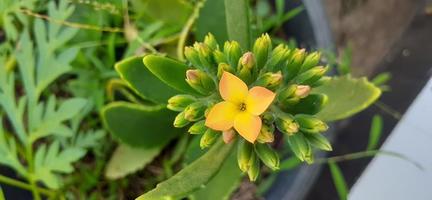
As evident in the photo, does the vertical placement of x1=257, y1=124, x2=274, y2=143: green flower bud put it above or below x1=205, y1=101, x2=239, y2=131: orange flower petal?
below

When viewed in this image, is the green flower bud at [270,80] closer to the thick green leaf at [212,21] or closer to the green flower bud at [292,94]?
the green flower bud at [292,94]

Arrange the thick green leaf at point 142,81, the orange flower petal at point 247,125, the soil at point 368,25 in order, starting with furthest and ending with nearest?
1. the soil at point 368,25
2. the thick green leaf at point 142,81
3. the orange flower petal at point 247,125

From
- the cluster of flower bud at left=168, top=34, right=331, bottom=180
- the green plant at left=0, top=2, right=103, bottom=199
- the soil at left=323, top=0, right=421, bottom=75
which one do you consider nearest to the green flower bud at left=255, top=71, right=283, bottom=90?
the cluster of flower bud at left=168, top=34, right=331, bottom=180

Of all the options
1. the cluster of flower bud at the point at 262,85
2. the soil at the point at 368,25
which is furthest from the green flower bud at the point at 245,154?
the soil at the point at 368,25

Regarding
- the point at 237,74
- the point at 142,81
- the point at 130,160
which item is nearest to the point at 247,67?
the point at 237,74

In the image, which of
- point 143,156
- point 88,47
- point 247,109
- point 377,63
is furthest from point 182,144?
point 377,63

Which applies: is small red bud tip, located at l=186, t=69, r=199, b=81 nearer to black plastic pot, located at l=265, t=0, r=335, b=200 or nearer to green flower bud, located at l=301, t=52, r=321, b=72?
green flower bud, located at l=301, t=52, r=321, b=72
